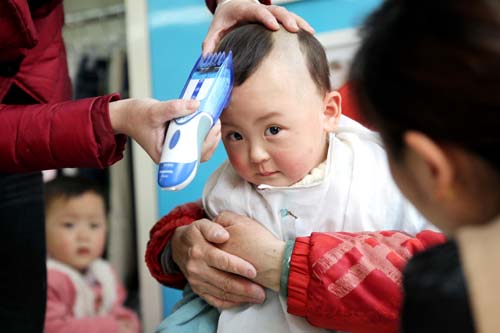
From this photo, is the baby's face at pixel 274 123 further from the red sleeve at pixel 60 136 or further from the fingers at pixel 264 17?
the red sleeve at pixel 60 136

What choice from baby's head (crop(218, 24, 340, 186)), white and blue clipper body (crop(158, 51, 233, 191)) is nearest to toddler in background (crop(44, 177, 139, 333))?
baby's head (crop(218, 24, 340, 186))

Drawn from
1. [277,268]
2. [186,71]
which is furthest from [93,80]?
[277,268]

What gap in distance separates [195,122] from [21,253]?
1.80ft

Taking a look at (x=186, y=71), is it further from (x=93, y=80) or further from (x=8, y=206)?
(x=8, y=206)

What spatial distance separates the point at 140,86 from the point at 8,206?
3.06 ft

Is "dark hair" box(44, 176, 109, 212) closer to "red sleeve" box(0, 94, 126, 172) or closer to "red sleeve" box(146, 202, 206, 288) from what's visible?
"red sleeve" box(146, 202, 206, 288)

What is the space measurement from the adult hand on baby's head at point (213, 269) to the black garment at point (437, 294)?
1.40ft

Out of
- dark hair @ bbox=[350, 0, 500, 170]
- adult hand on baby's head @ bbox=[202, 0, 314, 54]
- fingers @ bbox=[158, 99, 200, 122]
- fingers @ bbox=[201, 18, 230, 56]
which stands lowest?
fingers @ bbox=[158, 99, 200, 122]

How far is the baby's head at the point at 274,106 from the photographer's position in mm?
937

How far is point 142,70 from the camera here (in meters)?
1.98

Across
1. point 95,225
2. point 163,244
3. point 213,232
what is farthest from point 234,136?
point 95,225

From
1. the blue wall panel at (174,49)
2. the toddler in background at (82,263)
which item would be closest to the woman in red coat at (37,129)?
the blue wall panel at (174,49)

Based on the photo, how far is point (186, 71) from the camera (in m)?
1.93

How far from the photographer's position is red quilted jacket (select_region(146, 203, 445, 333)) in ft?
2.72
